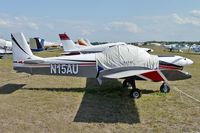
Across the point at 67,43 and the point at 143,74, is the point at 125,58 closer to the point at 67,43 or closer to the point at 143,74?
the point at 143,74

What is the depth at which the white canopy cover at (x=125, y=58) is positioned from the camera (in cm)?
1008

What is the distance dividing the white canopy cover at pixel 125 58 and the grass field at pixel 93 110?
1115 mm

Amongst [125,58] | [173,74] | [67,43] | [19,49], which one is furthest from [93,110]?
[67,43]

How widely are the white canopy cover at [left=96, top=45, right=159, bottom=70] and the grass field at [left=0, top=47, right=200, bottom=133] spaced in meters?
1.11

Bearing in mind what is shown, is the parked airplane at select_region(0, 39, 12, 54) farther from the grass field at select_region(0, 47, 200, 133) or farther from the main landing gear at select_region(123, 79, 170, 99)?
the main landing gear at select_region(123, 79, 170, 99)

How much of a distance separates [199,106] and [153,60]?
7.60 feet

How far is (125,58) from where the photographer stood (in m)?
10.2

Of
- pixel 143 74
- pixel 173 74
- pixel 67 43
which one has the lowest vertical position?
pixel 173 74

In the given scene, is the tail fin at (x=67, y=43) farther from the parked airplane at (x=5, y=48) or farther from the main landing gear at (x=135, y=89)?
the main landing gear at (x=135, y=89)

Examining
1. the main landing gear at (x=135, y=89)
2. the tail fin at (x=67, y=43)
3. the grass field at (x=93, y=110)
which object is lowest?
the grass field at (x=93, y=110)

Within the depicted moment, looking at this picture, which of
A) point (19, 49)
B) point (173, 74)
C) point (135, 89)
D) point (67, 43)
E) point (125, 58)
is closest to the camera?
point (135, 89)

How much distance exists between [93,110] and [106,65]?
2577 millimetres

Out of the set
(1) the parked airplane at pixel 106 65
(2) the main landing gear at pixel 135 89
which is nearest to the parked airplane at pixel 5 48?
(1) the parked airplane at pixel 106 65

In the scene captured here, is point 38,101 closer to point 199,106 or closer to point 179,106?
point 179,106
